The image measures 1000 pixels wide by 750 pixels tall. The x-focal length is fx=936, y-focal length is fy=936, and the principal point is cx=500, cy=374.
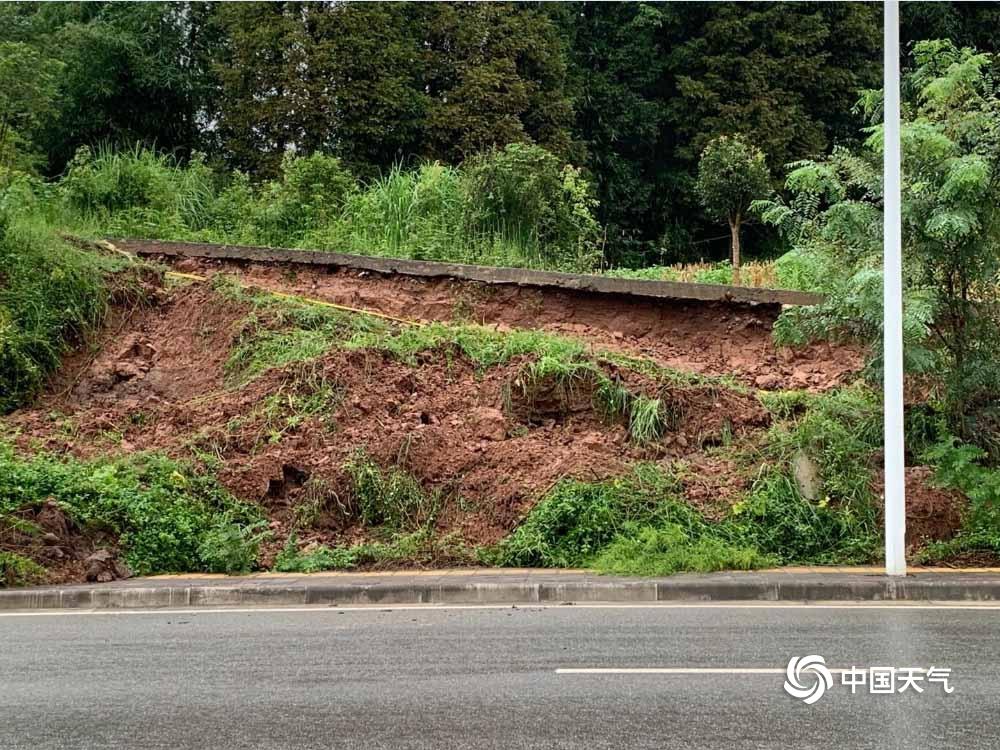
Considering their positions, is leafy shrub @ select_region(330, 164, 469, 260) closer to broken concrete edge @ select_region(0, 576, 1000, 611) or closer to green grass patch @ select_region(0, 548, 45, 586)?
Answer: broken concrete edge @ select_region(0, 576, 1000, 611)

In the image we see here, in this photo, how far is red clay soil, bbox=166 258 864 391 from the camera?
12453mm

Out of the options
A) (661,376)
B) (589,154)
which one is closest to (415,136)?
(589,154)

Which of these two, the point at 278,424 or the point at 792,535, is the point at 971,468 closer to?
the point at 792,535

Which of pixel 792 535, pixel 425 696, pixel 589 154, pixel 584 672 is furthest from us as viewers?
pixel 589 154

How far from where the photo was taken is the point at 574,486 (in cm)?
1015

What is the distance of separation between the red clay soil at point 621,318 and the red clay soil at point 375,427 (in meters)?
0.77

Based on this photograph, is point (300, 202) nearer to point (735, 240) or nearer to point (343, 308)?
point (343, 308)

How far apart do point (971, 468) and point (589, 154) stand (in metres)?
22.5

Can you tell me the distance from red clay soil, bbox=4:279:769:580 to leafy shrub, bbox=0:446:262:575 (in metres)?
0.38

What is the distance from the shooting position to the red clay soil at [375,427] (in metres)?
10.4

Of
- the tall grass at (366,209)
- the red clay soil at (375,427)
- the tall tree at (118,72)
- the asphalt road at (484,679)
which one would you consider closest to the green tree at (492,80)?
the tall tree at (118,72)

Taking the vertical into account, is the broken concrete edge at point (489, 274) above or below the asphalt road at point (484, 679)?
above

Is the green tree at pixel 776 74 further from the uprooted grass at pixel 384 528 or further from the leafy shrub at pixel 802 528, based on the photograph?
the uprooted grass at pixel 384 528

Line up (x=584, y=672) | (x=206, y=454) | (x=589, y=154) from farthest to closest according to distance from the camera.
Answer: (x=589, y=154) → (x=206, y=454) → (x=584, y=672)
